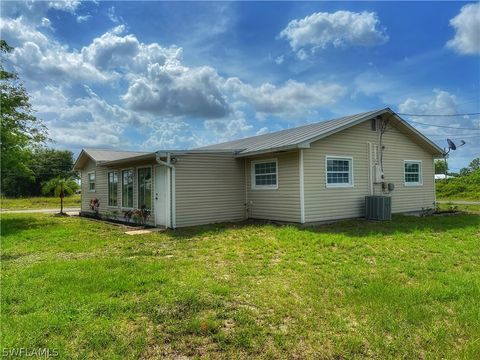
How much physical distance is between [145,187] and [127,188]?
1934 mm

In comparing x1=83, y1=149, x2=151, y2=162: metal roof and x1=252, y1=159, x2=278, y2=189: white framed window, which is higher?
x1=83, y1=149, x2=151, y2=162: metal roof

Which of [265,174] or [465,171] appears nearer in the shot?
[265,174]

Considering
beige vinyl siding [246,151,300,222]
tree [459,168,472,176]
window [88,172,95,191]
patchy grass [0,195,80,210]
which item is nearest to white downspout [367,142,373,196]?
beige vinyl siding [246,151,300,222]

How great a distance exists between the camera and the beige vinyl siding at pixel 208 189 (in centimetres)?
1138

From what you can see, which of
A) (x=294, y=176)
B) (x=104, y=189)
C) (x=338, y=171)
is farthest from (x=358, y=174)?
(x=104, y=189)

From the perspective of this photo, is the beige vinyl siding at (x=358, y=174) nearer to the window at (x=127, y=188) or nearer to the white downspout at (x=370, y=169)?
the white downspout at (x=370, y=169)

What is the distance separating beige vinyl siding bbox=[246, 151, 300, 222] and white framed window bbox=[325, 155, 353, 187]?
119 cm

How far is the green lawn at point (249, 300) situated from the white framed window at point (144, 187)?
4878 mm

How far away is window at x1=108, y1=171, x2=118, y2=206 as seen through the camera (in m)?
15.7

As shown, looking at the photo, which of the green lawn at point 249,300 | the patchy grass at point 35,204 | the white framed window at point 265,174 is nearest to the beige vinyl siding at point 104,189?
the white framed window at point 265,174

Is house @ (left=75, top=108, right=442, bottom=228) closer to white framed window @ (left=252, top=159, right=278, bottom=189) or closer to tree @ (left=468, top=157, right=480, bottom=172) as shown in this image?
white framed window @ (left=252, top=159, right=278, bottom=189)

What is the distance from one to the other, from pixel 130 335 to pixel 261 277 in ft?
7.89

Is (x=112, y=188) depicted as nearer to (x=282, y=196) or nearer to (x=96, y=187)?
(x=96, y=187)

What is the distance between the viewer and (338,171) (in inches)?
455
